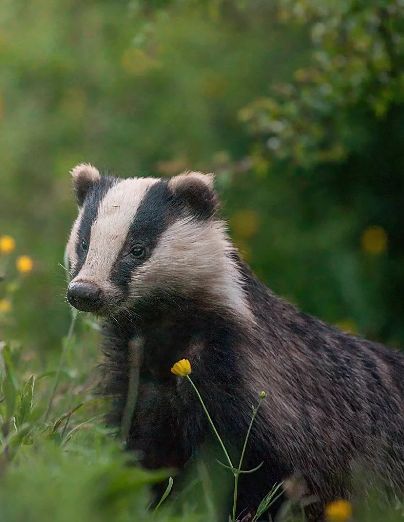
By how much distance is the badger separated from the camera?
3.99 metres

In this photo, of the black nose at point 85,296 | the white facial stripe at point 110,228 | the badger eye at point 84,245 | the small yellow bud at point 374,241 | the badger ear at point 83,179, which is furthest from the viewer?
the small yellow bud at point 374,241

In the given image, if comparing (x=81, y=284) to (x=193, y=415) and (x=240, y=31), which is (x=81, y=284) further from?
(x=240, y=31)

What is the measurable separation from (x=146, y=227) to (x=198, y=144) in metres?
3.56

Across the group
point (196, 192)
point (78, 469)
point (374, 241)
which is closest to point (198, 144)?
point (374, 241)

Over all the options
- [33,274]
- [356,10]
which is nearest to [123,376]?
[356,10]

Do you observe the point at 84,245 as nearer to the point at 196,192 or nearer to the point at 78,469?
the point at 196,192

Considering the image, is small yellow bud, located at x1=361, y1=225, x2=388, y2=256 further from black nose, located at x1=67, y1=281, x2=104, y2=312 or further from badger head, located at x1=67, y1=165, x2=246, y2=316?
black nose, located at x1=67, y1=281, x2=104, y2=312

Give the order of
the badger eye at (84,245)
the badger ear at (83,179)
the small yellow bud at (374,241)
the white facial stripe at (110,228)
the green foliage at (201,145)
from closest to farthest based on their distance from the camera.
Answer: the white facial stripe at (110,228)
the badger eye at (84,245)
the badger ear at (83,179)
the green foliage at (201,145)
the small yellow bud at (374,241)

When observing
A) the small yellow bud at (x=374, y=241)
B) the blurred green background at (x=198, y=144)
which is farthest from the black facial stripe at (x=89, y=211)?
the small yellow bud at (x=374, y=241)

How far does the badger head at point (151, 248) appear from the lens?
13.4 feet

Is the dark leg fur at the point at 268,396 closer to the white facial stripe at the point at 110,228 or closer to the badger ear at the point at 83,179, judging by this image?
the white facial stripe at the point at 110,228

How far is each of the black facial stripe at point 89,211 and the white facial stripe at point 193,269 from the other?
0.28 meters

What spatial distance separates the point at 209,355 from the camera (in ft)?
13.4

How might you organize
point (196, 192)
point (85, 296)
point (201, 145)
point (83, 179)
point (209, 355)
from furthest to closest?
point (201, 145) < point (83, 179) < point (196, 192) < point (209, 355) < point (85, 296)
